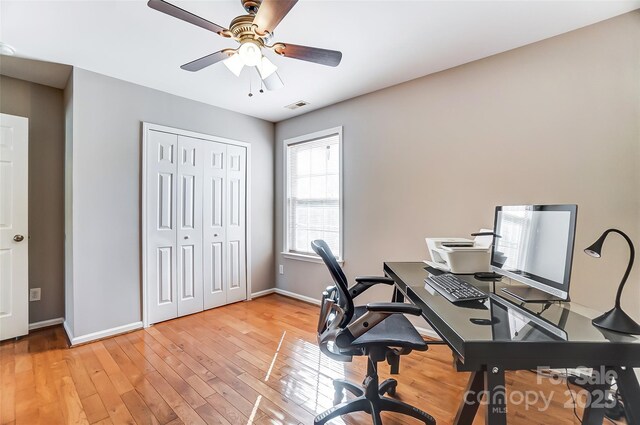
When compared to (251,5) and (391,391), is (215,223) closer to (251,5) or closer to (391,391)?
(251,5)

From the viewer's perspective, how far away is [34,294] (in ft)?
9.34

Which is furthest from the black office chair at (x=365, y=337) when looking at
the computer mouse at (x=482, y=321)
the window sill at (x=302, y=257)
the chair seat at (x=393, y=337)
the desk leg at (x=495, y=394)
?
the window sill at (x=302, y=257)

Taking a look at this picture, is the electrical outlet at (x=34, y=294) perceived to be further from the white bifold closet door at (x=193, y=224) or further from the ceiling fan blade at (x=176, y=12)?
the ceiling fan blade at (x=176, y=12)

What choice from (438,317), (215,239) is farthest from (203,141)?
(438,317)

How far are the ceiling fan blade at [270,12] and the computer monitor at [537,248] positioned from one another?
1.60 meters

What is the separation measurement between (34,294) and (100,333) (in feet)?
3.03

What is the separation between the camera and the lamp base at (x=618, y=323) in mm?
1018

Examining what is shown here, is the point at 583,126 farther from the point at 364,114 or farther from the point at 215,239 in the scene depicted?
the point at 215,239

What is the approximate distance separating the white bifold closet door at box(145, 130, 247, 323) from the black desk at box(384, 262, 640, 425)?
9.40 ft

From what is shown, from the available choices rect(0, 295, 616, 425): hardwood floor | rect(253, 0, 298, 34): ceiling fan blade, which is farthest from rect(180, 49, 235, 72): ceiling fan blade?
rect(0, 295, 616, 425): hardwood floor

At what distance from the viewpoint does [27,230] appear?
2.72m

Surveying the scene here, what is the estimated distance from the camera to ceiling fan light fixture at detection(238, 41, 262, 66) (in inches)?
66.1

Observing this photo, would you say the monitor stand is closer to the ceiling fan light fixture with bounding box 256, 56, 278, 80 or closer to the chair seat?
the chair seat

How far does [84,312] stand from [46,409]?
1.03 m
